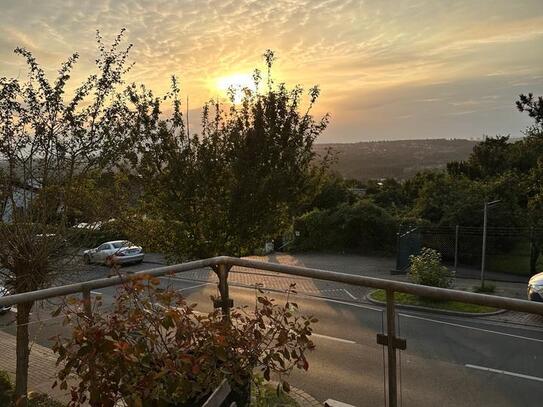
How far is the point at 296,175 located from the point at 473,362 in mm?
7469

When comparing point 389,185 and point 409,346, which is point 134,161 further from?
point 389,185

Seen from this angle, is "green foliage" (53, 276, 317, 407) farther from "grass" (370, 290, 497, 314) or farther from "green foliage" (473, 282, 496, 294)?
"green foliage" (473, 282, 496, 294)

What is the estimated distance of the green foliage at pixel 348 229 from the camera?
27.8 metres

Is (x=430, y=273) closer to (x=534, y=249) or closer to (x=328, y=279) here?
(x=534, y=249)

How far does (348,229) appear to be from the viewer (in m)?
29.2

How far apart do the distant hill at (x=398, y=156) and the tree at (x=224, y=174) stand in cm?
6521

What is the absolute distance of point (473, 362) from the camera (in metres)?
3.17

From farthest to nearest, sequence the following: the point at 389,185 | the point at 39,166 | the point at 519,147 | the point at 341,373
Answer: the point at 389,185, the point at 519,147, the point at 39,166, the point at 341,373

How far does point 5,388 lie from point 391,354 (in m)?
4.63

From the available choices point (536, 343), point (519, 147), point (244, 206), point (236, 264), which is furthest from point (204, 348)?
point (519, 147)

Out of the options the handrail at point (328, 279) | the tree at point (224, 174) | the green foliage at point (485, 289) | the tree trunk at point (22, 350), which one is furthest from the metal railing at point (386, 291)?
the green foliage at point (485, 289)

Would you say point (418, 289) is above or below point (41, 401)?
above

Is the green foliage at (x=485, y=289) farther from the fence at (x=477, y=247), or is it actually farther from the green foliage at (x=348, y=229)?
the green foliage at (x=348, y=229)

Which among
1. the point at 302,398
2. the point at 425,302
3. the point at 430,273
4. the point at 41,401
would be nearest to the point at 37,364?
the point at 41,401
